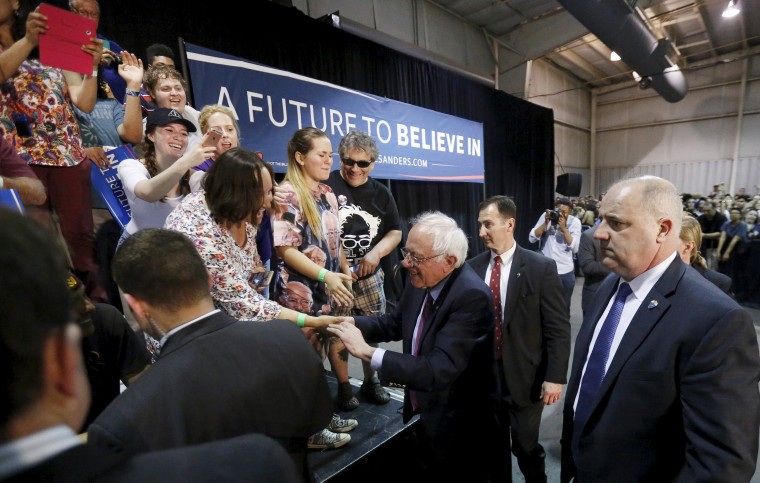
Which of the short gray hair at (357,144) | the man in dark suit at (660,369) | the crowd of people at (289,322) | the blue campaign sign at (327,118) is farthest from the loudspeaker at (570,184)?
the man in dark suit at (660,369)

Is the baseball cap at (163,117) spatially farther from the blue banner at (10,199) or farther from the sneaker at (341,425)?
the sneaker at (341,425)

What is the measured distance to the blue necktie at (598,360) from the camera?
1.19 meters

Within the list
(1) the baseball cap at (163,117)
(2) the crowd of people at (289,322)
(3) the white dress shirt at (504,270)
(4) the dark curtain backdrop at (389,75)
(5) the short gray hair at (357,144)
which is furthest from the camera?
(4) the dark curtain backdrop at (389,75)

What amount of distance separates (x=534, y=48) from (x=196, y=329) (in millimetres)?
9598

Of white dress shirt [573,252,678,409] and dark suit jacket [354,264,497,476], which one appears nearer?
white dress shirt [573,252,678,409]

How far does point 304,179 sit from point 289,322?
99 cm

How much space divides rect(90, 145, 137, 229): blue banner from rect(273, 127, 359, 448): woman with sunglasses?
2.53ft

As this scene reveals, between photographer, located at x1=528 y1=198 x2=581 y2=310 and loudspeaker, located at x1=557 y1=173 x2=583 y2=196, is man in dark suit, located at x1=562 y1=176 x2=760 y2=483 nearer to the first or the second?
photographer, located at x1=528 y1=198 x2=581 y2=310

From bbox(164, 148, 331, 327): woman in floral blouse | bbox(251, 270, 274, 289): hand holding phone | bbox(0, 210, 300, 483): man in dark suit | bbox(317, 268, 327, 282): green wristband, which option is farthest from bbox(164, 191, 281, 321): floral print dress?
bbox(0, 210, 300, 483): man in dark suit

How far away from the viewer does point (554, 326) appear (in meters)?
1.87

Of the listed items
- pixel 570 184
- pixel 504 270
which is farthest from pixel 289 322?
pixel 570 184

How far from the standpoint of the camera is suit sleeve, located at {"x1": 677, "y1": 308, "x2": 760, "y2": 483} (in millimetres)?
903

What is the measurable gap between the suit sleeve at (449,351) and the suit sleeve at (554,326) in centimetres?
57

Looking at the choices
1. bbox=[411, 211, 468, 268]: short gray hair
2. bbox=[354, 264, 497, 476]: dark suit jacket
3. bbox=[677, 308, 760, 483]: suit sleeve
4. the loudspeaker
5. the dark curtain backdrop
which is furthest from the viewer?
the loudspeaker
